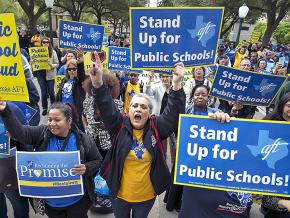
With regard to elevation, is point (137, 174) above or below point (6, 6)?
below

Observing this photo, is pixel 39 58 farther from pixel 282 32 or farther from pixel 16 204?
pixel 282 32

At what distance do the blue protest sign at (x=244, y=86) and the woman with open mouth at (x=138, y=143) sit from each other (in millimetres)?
1978

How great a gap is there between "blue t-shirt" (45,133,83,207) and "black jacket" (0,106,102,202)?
0.12 ft

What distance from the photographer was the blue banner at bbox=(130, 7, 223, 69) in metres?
2.90

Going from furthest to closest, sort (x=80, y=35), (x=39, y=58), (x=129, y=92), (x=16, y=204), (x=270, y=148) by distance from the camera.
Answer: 1. (x=39, y=58)
2. (x=80, y=35)
3. (x=129, y=92)
4. (x=16, y=204)
5. (x=270, y=148)

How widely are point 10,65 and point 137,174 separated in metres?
1.47

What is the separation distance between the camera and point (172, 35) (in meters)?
2.95

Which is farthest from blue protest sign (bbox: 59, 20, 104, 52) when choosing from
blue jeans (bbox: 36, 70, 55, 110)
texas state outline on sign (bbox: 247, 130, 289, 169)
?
texas state outline on sign (bbox: 247, 130, 289, 169)

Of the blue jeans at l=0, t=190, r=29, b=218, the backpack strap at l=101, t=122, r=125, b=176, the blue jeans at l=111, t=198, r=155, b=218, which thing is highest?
the backpack strap at l=101, t=122, r=125, b=176

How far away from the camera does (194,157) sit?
2348 millimetres

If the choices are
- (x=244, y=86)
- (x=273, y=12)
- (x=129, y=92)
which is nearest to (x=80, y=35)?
(x=129, y=92)

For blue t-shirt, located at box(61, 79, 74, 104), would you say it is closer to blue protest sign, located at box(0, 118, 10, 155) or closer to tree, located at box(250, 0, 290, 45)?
blue protest sign, located at box(0, 118, 10, 155)

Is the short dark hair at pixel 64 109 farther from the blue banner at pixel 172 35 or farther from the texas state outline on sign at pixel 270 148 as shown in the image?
the texas state outline on sign at pixel 270 148

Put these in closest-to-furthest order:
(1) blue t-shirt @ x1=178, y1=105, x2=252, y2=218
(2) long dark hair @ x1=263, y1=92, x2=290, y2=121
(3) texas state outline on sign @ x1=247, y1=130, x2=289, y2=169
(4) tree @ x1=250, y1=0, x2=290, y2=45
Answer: (3) texas state outline on sign @ x1=247, y1=130, x2=289, y2=169 → (1) blue t-shirt @ x1=178, y1=105, x2=252, y2=218 → (2) long dark hair @ x1=263, y1=92, x2=290, y2=121 → (4) tree @ x1=250, y1=0, x2=290, y2=45
